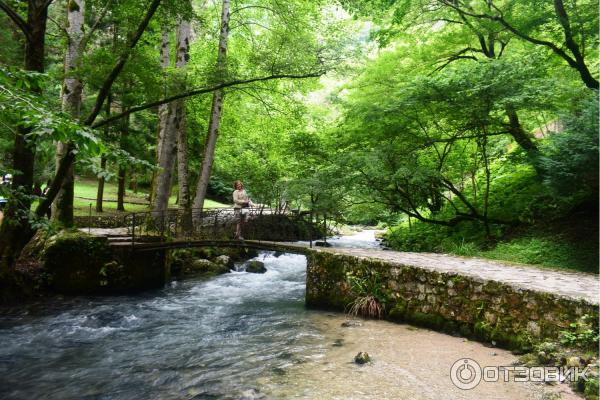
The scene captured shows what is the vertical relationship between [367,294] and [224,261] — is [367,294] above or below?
above

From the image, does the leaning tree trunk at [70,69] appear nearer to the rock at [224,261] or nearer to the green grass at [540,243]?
the rock at [224,261]

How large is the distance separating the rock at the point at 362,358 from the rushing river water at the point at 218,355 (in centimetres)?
11

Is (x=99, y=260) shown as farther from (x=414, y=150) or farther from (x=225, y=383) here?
(x=414, y=150)

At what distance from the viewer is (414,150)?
37.2 feet

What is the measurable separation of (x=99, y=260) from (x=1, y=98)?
7.82m

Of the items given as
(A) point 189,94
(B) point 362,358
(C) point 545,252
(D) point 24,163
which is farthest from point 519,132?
(D) point 24,163

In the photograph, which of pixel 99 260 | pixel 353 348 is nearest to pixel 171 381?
pixel 353 348

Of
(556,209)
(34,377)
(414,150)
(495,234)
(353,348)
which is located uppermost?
(414,150)

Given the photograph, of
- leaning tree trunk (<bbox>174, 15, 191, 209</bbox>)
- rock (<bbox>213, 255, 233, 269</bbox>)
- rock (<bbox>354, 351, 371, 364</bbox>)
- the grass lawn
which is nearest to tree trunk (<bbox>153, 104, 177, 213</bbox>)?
leaning tree trunk (<bbox>174, 15, 191, 209</bbox>)

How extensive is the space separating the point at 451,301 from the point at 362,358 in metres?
2.12

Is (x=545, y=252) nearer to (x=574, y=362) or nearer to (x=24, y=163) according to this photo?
(x=574, y=362)

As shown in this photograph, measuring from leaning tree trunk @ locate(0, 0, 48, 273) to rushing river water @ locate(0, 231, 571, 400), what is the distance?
147 cm

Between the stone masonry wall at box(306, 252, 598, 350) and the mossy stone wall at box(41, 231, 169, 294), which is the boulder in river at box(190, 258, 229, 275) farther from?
the stone masonry wall at box(306, 252, 598, 350)

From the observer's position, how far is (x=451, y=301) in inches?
255
